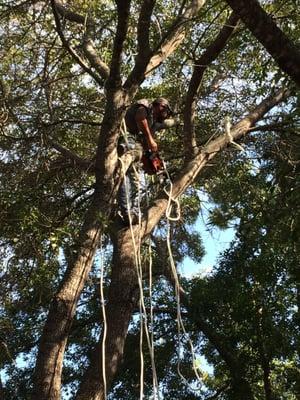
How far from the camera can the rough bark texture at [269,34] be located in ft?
7.75

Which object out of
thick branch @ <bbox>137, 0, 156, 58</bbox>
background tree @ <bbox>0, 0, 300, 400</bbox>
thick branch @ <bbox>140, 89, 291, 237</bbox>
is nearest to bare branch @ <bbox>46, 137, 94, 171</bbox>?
background tree @ <bbox>0, 0, 300, 400</bbox>

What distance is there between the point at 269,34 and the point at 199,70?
211 centimetres

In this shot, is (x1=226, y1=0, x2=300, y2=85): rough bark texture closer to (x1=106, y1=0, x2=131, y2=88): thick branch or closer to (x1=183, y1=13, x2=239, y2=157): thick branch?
(x1=106, y1=0, x2=131, y2=88): thick branch

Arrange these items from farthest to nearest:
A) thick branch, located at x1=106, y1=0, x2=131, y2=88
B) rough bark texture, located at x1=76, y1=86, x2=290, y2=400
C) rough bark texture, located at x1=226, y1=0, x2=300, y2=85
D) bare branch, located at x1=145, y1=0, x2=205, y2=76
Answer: bare branch, located at x1=145, y1=0, x2=205, y2=76 < rough bark texture, located at x1=76, y1=86, x2=290, y2=400 < thick branch, located at x1=106, y1=0, x2=131, y2=88 < rough bark texture, located at x1=226, y1=0, x2=300, y2=85

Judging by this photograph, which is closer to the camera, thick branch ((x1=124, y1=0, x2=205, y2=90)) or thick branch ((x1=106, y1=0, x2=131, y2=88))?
thick branch ((x1=106, y1=0, x2=131, y2=88))

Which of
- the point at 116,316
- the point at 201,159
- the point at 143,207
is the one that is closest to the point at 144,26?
the point at 201,159

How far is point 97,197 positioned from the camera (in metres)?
3.52

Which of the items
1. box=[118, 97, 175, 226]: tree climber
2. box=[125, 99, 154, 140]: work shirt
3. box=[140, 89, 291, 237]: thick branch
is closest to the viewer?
box=[140, 89, 291, 237]: thick branch

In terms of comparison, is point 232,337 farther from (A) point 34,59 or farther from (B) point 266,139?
(A) point 34,59

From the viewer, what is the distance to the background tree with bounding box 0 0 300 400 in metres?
3.45

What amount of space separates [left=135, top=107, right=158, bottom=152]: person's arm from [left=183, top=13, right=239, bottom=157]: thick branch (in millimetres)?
412

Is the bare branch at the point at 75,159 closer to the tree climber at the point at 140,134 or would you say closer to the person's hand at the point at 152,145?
the tree climber at the point at 140,134

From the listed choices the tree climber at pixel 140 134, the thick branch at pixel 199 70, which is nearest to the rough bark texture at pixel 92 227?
the tree climber at pixel 140 134

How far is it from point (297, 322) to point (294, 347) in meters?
0.26
